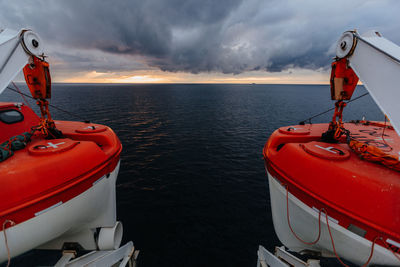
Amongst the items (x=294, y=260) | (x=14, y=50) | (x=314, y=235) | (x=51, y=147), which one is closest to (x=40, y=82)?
(x=14, y=50)

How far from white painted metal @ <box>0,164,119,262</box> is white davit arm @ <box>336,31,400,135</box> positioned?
279 inches

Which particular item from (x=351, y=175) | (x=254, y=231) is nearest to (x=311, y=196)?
(x=351, y=175)

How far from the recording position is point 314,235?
14.0 ft

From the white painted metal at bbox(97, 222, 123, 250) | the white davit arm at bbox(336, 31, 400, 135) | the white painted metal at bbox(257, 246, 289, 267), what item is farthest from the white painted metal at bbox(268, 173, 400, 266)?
the white painted metal at bbox(97, 222, 123, 250)

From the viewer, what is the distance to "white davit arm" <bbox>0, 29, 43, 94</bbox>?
379 centimetres

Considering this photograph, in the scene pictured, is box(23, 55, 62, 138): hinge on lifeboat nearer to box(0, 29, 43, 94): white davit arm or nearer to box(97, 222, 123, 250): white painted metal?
box(0, 29, 43, 94): white davit arm

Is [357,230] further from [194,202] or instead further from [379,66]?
[194,202]

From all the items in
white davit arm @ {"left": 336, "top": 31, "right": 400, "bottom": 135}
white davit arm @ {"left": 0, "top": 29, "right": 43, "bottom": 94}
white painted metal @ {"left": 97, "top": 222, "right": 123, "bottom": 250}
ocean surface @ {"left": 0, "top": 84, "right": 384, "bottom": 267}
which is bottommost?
ocean surface @ {"left": 0, "top": 84, "right": 384, "bottom": 267}

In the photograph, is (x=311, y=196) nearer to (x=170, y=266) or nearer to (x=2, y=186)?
(x=170, y=266)

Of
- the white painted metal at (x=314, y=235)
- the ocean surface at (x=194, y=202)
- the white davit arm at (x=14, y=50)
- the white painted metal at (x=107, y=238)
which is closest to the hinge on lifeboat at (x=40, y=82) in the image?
the white davit arm at (x=14, y=50)

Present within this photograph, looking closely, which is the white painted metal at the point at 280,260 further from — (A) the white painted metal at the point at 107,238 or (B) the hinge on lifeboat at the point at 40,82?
(B) the hinge on lifeboat at the point at 40,82

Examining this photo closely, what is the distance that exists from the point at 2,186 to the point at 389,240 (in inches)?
303

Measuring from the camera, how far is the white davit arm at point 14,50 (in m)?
3.79

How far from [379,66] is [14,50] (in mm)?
8548
